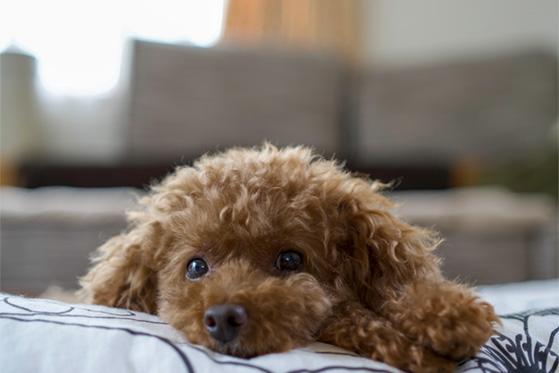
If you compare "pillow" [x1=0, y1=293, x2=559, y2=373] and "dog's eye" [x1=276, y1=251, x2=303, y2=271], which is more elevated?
"dog's eye" [x1=276, y1=251, x2=303, y2=271]

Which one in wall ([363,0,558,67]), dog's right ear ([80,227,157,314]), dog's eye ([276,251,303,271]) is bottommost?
dog's right ear ([80,227,157,314])

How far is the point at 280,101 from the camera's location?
458cm

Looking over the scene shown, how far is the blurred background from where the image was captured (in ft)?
13.1

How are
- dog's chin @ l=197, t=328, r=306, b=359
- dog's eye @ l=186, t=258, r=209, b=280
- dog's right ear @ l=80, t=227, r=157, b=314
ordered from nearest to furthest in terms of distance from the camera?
dog's chin @ l=197, t=328, r=306, b=359 < dog's eye @ l=186, t=258, r=209, b=280 < dog's right ear @ l=80, t=227, r=157, b=314

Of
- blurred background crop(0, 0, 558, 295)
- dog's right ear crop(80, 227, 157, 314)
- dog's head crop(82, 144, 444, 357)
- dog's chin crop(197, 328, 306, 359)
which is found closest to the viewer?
dog's chin crop(197, 328, 306, 359)

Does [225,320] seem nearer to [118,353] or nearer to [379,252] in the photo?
[118,353]

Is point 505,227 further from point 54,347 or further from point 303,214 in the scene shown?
point 54,347

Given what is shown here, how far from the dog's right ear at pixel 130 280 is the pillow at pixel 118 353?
340 millimetres

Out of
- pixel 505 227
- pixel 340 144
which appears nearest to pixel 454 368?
pixel 505 227

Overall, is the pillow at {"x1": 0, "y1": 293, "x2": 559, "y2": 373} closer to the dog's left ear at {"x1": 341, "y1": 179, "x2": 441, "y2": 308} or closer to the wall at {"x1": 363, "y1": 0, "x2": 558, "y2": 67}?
the dog's left ear at {"x1": 341, "y1": 179, "x2": 441, "y2": 308}

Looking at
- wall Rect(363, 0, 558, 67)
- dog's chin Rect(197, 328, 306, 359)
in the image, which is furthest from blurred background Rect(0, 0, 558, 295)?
dog's chin Rect(197, 328, 306, 359)

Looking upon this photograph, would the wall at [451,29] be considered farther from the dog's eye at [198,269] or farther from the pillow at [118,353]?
the pillow at [118,353]

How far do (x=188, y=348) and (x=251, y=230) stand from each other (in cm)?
33

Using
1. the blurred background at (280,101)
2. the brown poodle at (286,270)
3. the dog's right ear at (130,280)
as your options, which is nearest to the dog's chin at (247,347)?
the brown poodle at (286,270)
